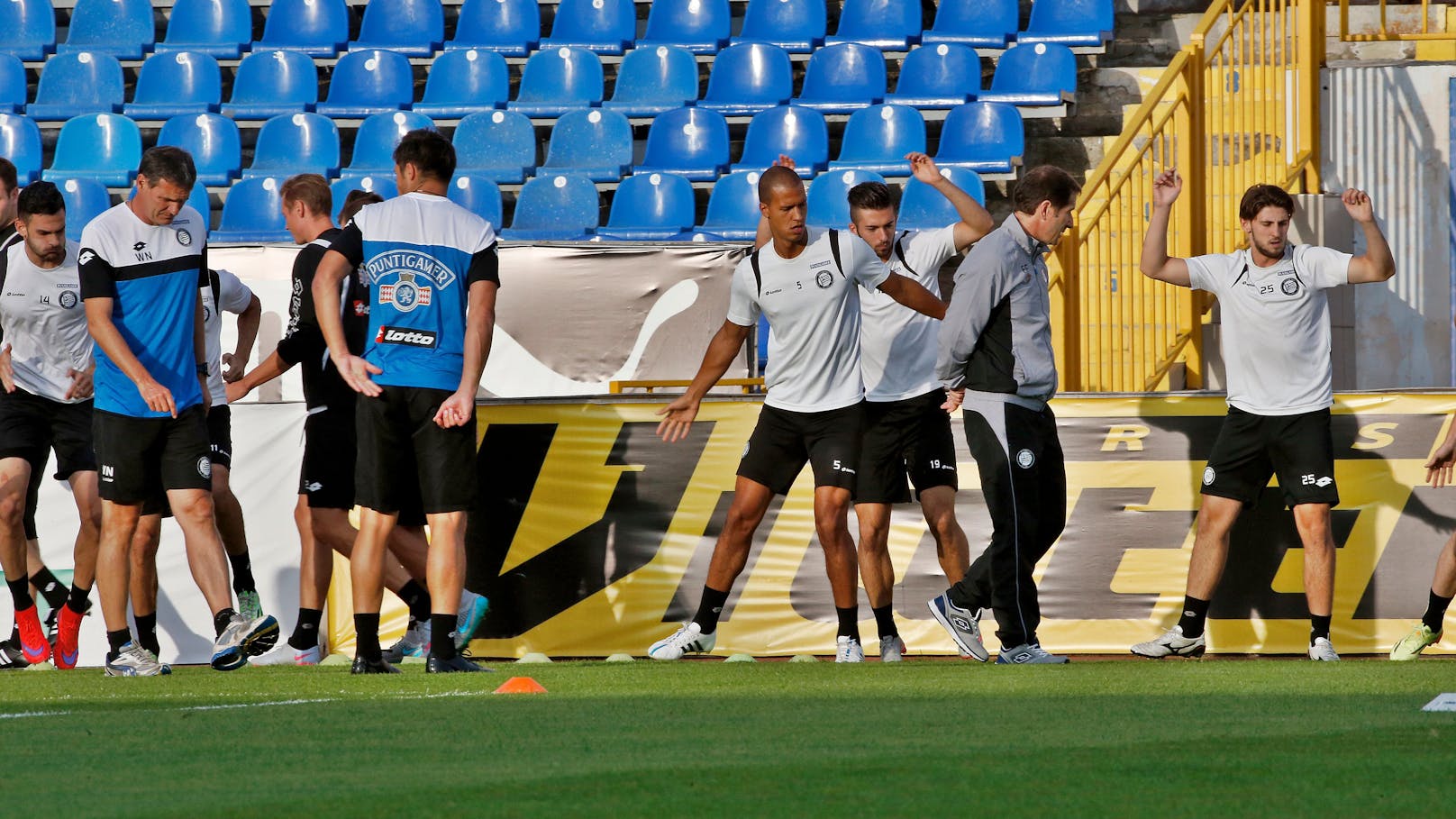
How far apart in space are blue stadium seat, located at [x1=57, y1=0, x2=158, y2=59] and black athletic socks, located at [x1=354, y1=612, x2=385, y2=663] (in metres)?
10.8

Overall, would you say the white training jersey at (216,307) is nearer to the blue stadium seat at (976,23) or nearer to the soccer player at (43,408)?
the soccer player at (43,408)

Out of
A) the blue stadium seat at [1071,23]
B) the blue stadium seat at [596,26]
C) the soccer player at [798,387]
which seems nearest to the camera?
the soccer player at [798,387]

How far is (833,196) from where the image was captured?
12938mm

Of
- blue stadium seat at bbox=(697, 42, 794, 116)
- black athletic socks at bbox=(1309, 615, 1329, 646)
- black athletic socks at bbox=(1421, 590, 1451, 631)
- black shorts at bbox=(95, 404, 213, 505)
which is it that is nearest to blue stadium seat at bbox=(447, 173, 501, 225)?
blue stadium seat at bbox=(697, 42, 794, 116)

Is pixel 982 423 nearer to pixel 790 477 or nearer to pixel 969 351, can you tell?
pixel 969 351

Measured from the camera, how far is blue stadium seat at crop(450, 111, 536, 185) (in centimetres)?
1430

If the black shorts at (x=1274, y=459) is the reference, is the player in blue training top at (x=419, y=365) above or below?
above

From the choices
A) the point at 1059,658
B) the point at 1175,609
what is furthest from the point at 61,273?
the point at 1175,609

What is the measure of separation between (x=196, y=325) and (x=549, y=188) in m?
6.50

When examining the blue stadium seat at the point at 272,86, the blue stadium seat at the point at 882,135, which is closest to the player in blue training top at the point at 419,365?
the blue stadium seat at the point at 882,135

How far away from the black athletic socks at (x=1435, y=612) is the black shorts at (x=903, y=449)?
6.84 feet

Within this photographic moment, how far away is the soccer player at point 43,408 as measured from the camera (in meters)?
7.99

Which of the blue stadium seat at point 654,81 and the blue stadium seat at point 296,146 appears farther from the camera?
the blue stadium seat at point 654,81

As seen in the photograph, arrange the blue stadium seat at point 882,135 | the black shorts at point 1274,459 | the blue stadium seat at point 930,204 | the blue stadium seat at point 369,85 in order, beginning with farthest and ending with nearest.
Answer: the blue stadium seat at point 369,85, the blue stadium seat at point 882,135, the blue stadium seat at point 930,204, the black shorts at point 1274,459
